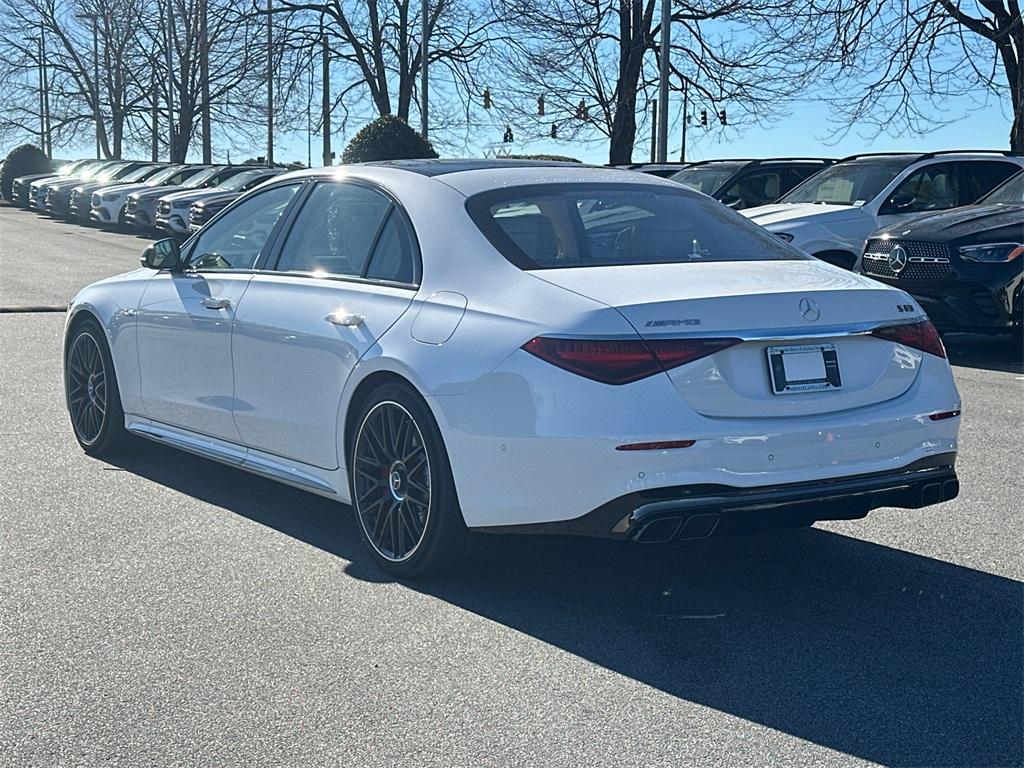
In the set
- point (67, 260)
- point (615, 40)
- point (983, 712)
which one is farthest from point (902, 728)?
point (615, 40)

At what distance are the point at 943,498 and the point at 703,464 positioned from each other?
A: 3.28 ft

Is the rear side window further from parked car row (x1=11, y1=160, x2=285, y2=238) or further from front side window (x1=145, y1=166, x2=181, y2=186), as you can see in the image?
front side window (x1=145, y1=166, x2=181, y2=186)

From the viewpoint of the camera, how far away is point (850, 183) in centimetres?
1491

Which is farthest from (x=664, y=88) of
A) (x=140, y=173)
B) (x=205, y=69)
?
(x=205, y=69)

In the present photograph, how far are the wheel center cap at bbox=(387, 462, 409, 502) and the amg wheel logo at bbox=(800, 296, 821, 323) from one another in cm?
148

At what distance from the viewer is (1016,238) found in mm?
11828

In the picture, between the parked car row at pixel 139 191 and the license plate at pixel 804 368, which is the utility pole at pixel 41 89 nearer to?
the parked car row at pixel 139 191

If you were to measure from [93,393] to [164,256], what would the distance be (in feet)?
2.91

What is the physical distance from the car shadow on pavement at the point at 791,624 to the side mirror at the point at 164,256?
4.58 feet

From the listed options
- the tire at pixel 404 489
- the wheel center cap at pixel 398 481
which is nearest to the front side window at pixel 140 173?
the tire at pixel 404 489

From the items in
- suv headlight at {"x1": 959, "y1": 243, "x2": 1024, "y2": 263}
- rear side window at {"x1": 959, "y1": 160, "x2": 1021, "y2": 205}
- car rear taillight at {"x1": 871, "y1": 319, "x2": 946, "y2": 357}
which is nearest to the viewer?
car rear taillight at {"x1": 871, "y1": 319, "x2": 946, "y2": 357}

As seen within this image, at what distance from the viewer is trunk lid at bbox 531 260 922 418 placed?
4.62 meters

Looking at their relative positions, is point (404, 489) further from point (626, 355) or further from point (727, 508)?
point (727, 508)

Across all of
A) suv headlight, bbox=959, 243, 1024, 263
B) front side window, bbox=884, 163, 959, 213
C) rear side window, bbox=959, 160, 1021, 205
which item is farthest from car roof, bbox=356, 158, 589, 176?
rear side window, bbox=959, 160, 1021, 205
